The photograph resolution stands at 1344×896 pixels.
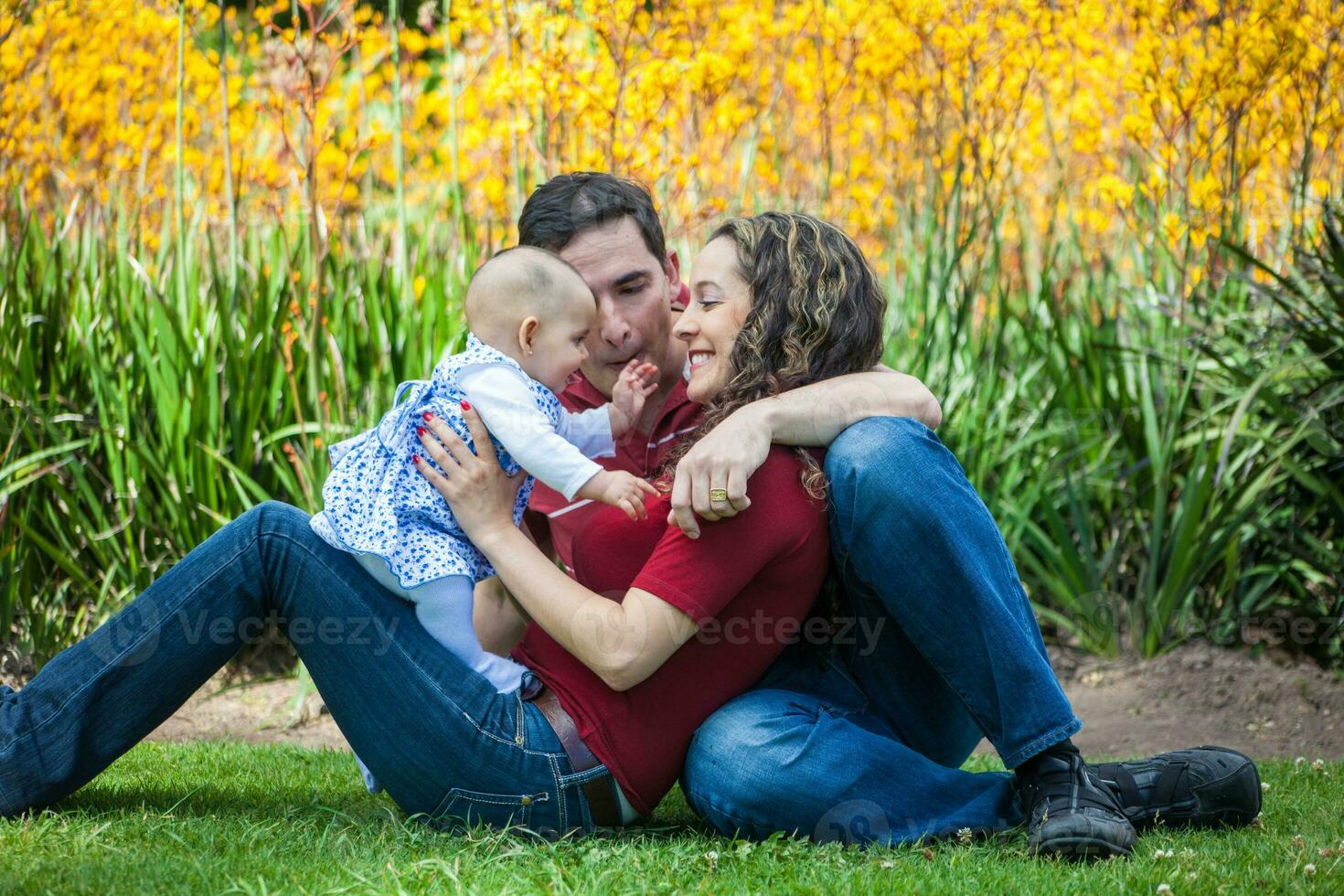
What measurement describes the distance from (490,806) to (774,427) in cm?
83

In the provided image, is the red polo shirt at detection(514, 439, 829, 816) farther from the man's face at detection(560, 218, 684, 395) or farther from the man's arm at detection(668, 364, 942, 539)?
the man's face at detection(560, 218, 684, 395)

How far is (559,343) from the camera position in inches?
100

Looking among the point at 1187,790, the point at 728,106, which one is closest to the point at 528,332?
the point at 1187,790

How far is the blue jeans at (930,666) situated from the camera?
7.18 ft

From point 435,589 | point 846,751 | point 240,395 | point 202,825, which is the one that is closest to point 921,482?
point 846,751

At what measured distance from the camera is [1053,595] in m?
4.62

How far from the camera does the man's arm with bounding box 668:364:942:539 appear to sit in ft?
6.79

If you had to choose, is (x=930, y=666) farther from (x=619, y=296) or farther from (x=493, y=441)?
(x=619, y=296)

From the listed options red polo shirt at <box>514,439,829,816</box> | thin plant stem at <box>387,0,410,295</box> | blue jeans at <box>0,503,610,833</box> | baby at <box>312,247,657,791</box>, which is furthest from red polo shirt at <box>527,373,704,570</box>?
thin plant stem at <box>387,0,410,295</box>

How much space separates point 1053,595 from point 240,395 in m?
2.89

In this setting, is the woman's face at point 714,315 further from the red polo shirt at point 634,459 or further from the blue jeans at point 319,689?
the blue jeans at point 319,689

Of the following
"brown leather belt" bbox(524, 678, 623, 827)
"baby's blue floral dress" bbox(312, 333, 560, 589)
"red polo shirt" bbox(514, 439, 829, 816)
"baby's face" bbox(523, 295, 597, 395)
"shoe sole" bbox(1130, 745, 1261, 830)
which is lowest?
"shoe sole" bbox(1130, 745, 1261, 830)

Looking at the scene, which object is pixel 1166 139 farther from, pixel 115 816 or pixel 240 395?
pixel 115 816

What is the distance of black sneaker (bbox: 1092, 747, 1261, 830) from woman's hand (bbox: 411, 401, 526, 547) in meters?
1.24
